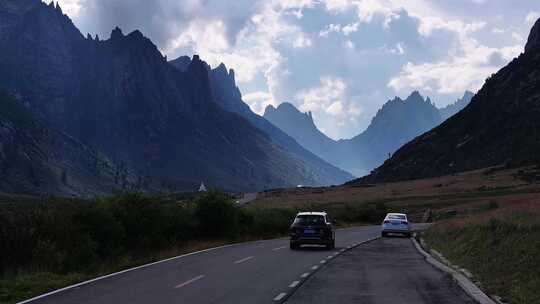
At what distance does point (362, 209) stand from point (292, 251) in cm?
4447

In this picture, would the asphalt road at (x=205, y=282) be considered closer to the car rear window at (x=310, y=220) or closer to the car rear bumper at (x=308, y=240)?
the car rear bumper at (x=308, y=240)

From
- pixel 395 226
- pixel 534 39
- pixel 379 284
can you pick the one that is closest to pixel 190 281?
pixel 379 284

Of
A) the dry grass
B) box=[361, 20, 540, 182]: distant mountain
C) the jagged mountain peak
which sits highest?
the jagged mountain peak

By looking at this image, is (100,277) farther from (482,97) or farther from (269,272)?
(482,97)

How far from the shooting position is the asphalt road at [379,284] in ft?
44.8

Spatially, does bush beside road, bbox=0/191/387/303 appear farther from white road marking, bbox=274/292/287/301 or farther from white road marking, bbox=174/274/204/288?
white road marking, bbox=274/292/287/301

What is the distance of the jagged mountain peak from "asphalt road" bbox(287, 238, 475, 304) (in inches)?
5919

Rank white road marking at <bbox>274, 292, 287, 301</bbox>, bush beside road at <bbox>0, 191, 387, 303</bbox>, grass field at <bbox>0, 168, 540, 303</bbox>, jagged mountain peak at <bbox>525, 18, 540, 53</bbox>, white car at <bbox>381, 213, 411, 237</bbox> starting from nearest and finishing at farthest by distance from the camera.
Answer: white road marking at <bbox>274, 292, 287, 301</bbox>
grass field at <bbox>0, 168, 540, 303</bbox>
bush beside road at <bbox>0, 191, 387, 303</bbox>
white car at <bbox>381, 213, 411, 237</bbox>
jagged mountain peak at <bbox>525, 18, 540, 53</bbox>

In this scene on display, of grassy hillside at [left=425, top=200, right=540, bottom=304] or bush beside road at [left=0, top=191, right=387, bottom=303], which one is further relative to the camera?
bush beside road at [left=0, top=191, right=387, bottom=303]

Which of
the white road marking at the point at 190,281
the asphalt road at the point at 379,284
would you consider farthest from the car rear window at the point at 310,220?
the white road marking at the point at 190,281

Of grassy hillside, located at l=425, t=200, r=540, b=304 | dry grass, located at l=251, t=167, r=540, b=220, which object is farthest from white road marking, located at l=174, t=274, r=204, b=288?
dry grass, located at l=251, t=167, r=540, b=220

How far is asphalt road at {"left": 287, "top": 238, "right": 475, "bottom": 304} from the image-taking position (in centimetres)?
1365

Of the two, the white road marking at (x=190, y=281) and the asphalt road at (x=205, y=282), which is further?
the white road marking at (x=190, y=281)

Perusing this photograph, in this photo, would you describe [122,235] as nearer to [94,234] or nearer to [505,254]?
[94,234]
